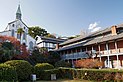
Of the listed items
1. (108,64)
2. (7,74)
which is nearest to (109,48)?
(108,64)

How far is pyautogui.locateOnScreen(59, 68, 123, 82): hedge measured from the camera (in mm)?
17344

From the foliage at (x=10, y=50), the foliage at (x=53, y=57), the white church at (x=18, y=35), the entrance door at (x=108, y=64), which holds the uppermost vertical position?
the white church at (x=18, y=35)

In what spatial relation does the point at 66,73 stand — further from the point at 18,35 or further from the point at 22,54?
the point at 18,35

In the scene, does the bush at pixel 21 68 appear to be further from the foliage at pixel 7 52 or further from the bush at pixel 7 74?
the foliage at pixel 7 52

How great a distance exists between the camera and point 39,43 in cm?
5969

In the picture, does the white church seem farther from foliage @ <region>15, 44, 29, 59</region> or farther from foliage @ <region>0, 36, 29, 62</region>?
foliage @ <region>15, 44, 29, 59</region>

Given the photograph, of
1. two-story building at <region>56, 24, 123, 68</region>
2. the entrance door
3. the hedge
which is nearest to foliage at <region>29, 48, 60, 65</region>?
two-story building at <region>56, 24, 123, 68</region>

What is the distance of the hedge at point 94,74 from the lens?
1734 cm

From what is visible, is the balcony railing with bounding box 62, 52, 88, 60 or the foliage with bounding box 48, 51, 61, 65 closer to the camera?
the balcony railing with bounding box 62, 52, 88, 60

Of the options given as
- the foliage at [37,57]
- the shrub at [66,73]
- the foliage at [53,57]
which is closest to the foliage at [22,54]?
the foliage at [37,57]

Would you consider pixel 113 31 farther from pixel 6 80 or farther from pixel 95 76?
pixel 6 80

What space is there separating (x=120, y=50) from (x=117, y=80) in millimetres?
12537

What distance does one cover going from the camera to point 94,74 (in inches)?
790

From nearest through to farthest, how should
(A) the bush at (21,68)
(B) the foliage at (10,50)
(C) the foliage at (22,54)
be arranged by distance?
(A) the bush at (21,68)
(B) the foliage at (10,50)
(C) the foliage at (22,54)
